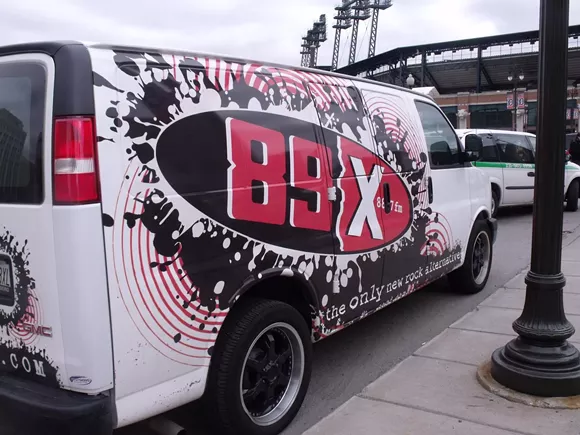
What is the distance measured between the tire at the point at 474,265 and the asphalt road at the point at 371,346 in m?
0.12

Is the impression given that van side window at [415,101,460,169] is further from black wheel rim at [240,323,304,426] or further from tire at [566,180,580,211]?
tire at [566,180,580,211]

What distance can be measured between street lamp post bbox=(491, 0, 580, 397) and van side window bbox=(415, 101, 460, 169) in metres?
1.58

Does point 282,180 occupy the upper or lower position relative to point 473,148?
lower

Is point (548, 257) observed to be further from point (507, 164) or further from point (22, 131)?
point (507, 164)

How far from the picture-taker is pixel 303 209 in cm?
338

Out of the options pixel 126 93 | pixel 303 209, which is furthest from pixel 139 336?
pixel 303 209

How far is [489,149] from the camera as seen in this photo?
11.5 meters

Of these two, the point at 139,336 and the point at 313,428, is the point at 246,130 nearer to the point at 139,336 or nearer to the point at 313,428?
the point at 139,336

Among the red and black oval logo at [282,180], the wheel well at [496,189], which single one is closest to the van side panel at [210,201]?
the red and black oval logo at [282,180]

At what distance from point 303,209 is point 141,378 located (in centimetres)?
137

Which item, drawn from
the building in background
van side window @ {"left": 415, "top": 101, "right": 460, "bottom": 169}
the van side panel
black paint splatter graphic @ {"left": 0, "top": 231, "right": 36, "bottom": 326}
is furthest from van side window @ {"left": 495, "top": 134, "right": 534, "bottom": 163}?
the building in background

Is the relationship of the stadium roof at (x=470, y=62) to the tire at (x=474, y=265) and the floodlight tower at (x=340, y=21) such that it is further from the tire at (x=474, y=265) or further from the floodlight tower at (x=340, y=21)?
the tire at (x=474, y=265)

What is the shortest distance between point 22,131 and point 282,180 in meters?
1.36

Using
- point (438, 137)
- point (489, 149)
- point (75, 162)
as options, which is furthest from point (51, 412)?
point (489, 149)
